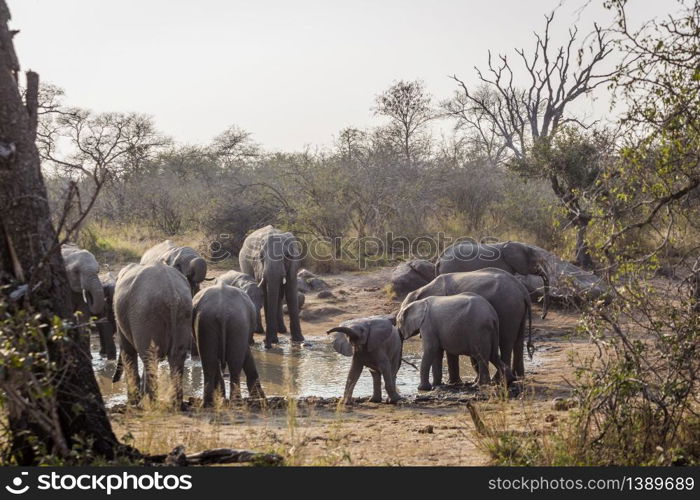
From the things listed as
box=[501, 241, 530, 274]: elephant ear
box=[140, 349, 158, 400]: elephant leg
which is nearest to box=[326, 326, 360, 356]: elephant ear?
box=[140, 349, 158, 400]: elephant leg

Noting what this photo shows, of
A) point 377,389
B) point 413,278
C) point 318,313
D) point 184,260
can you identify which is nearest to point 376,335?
point 377,389

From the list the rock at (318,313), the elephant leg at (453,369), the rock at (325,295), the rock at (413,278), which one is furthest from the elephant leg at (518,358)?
the rock at (325,295)

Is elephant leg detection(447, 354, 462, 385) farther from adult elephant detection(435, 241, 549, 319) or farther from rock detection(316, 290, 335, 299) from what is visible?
rock detection(316, 290, 335, 299)

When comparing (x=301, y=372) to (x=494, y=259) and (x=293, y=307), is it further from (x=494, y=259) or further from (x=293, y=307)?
(x=494, y=259)

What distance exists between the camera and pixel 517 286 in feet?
35.9

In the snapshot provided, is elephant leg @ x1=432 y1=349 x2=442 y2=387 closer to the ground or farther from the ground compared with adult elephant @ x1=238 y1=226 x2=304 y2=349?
closer to the ground

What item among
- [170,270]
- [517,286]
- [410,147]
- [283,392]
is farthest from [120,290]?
[410,147]

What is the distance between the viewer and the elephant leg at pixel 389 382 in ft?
30.4

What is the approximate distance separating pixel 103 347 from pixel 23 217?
734 cm

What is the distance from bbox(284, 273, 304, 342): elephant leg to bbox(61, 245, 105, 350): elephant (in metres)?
2.97

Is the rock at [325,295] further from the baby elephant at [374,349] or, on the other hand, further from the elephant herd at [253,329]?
the baby elephant at [374,349]

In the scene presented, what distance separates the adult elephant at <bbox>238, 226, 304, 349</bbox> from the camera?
14.0 m

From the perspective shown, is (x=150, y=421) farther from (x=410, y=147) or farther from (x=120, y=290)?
(x=410, y=147)

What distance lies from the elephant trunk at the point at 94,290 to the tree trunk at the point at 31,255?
6.67 meters
